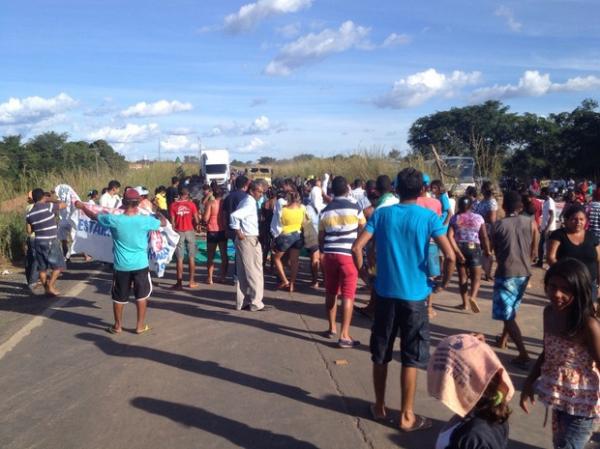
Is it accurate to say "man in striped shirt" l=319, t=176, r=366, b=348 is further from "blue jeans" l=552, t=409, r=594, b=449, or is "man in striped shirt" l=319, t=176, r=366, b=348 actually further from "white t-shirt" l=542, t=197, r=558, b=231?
"white t-shirt" l=542, t=197, r=558, b=231

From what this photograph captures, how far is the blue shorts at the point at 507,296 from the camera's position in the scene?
609 cm

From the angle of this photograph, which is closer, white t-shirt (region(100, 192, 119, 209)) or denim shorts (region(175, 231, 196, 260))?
denim shorts (region(175, 231, 196, 260))

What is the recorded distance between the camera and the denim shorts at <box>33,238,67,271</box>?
382 inches

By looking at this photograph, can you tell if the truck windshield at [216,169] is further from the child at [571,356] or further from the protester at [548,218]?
the child at [571,356]

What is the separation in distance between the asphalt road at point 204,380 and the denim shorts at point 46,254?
0.84 metres

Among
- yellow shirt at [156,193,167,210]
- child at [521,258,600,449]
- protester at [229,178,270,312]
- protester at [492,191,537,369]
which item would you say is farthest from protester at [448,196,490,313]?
yellow shirt at [156,193,167,210]

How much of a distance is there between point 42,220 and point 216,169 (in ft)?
94.3

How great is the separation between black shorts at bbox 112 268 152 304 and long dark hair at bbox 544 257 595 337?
5.42m

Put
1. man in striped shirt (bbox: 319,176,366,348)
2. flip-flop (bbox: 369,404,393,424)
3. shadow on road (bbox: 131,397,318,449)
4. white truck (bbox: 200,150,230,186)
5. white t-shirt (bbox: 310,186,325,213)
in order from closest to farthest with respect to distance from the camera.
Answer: shadow on road (bbox: 131,397,318,449) → flip-flop (bbox: 369,404,393,424) → man in striped shirt (bbox: 319,176,366,348) → white t-shirt (bbox: 310,186,325,213) → white truck (bbox: 200,150,230,186)

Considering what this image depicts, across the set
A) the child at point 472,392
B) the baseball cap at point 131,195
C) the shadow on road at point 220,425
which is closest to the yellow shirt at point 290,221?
the baseball cap at point 131,195

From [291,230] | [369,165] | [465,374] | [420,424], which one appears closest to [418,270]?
[420,424]

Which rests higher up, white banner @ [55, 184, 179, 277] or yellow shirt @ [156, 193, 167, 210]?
yellow shirt @ [156, 193, 167, 210]

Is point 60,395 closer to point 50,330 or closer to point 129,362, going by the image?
point 129,362

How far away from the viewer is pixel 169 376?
5.91 m
